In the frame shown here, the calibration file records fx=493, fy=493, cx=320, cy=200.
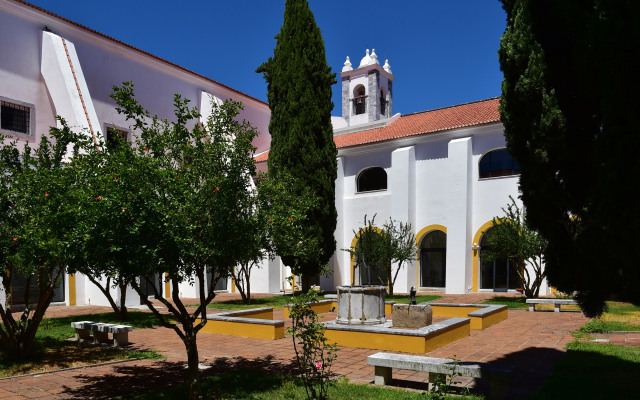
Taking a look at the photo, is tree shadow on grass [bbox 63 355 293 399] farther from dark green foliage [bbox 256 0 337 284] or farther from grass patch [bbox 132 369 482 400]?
dark green foliage [bbox 256 0 337 284]

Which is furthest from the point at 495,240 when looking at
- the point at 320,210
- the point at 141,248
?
the point at 141,248

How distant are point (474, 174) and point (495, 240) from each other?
211 inches

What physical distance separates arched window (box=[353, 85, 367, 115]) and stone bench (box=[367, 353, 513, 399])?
3139cm

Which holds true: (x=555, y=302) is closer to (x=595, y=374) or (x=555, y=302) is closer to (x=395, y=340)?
(x=395, y=340)

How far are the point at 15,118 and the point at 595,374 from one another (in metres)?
19.7

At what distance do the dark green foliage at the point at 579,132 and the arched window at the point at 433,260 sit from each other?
59.1ft

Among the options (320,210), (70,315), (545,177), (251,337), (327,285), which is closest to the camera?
(545,177)

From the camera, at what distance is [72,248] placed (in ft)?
17.9

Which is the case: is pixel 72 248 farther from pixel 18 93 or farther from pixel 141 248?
pixel 18 93

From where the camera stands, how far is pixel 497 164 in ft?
73.7

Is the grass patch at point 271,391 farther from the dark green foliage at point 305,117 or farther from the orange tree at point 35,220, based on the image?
the dark green foliage at point 305,117

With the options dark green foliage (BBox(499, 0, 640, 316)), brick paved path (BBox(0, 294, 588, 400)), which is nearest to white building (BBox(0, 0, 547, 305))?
brick paved path (BBox(0, 294, 588, 400))

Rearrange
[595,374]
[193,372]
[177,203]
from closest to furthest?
[177,203] → [193,372] → [595,374]

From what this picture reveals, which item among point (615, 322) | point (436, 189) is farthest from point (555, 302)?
point (436, 189)
